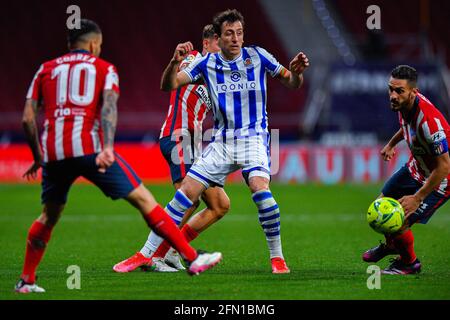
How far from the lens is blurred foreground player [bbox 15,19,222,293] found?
6.79 metres

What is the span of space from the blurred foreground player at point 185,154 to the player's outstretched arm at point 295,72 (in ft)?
3.67

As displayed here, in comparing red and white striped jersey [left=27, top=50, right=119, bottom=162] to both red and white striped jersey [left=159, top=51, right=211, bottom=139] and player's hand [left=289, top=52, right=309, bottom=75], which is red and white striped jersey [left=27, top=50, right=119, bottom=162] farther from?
red and white striped jersey [left=159, top=51, right=211, bottom=139]

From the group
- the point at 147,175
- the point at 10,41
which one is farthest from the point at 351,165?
the point at 10,41

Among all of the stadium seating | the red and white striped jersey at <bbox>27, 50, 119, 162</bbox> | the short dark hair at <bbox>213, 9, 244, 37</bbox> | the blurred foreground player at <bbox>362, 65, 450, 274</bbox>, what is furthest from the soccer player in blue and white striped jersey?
the stadium seating

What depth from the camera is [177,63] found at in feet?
25.2

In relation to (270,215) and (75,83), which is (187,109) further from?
(75,83)

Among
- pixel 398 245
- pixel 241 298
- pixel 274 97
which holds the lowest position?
pixel 241 298

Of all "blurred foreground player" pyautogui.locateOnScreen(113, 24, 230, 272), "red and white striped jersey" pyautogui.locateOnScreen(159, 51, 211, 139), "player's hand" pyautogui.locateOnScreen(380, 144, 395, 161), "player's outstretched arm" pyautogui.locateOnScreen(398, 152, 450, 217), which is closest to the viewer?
"player's outstretched arm" pyautogui.locateOnScreen(398, 152, 450, 217)

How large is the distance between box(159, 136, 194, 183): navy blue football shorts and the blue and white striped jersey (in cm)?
85

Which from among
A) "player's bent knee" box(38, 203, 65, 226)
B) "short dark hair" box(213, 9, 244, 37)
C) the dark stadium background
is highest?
the dark stadium background

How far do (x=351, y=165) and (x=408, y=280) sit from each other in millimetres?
15264

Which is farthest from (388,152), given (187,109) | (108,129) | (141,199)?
(108,129)

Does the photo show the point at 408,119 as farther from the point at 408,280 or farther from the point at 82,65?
the point at 82,65

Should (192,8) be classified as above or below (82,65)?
above
